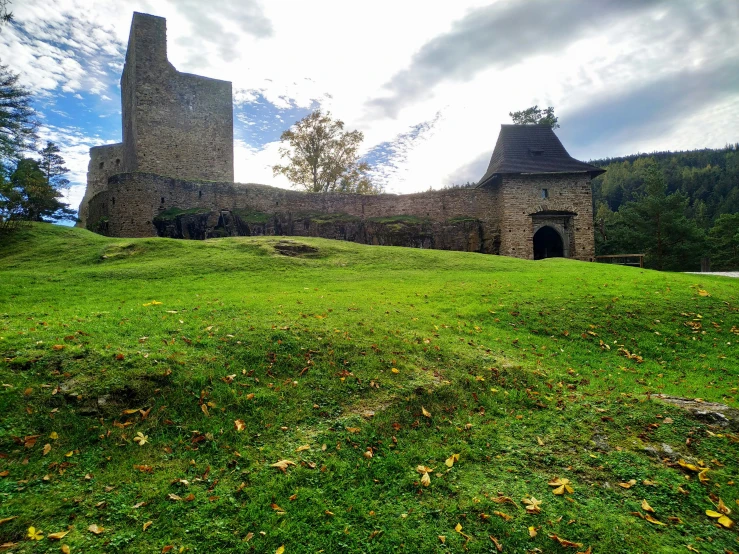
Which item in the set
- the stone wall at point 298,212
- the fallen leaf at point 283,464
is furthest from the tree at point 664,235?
the fallen leaf at point 283,464

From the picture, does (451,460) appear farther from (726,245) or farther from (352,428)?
(726,245)

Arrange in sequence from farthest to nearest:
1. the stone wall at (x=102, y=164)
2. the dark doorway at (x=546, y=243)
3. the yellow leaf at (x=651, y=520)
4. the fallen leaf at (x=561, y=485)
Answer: the stone wall at (x=102, y=164) < the dark doorway at (x=546, y=243) < the fallen leaf at (x=561, y=485) < the yellow leaf at (x=651, y=520)

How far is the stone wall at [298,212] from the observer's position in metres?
24.4

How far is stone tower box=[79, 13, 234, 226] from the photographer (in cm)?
2895

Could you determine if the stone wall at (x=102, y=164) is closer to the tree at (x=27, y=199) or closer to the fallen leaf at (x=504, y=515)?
the tree at (x=27, y=199)

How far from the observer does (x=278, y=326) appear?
7969 mm

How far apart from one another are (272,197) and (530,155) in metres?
17.9

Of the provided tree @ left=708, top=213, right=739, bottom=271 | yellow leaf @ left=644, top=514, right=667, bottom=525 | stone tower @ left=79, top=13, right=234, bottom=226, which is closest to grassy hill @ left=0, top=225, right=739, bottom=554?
yellow leaf @ left=644, top=514, right=667, bottom=525

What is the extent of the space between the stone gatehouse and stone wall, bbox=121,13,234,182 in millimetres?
67

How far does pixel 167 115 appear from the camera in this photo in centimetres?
2995

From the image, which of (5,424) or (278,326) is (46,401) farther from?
(278,326)

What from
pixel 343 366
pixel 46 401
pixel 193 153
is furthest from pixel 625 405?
pixel 193 153

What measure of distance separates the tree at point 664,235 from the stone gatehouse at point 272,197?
12.2m

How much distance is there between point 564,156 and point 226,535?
31.8 m
